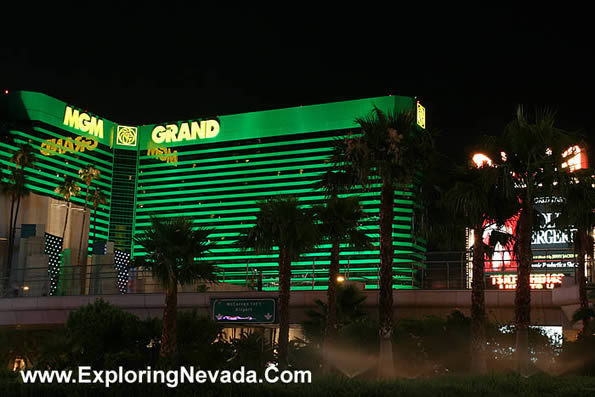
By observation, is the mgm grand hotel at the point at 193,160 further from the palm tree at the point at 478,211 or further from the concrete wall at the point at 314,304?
the palm tree at the point at 478,211

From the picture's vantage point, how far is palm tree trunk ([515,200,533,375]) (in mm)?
24875

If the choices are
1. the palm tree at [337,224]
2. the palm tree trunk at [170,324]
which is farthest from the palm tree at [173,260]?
the palm tree at [337,224]

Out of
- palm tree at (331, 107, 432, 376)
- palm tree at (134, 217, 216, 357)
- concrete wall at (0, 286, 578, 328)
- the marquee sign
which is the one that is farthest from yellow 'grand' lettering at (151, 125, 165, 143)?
palm tree at (331, 107, 432, 376)

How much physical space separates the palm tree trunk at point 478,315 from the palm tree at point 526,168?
132cm

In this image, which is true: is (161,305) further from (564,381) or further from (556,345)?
(564,381)

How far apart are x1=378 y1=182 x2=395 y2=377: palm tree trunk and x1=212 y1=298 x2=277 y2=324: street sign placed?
22.1ft

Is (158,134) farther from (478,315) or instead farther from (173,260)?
(478,315)

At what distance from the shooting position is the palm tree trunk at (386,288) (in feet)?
84.8

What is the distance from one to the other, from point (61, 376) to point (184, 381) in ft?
14.3

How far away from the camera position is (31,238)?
64.6m

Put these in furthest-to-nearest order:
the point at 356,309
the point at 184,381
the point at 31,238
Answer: the point at 31,238, the point at 356,309, the point at 184,381

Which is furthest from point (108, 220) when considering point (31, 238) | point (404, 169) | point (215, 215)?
point (404, 169)

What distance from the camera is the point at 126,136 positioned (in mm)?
174750

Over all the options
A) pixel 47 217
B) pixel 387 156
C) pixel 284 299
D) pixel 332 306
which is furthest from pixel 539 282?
pixel 47 217
